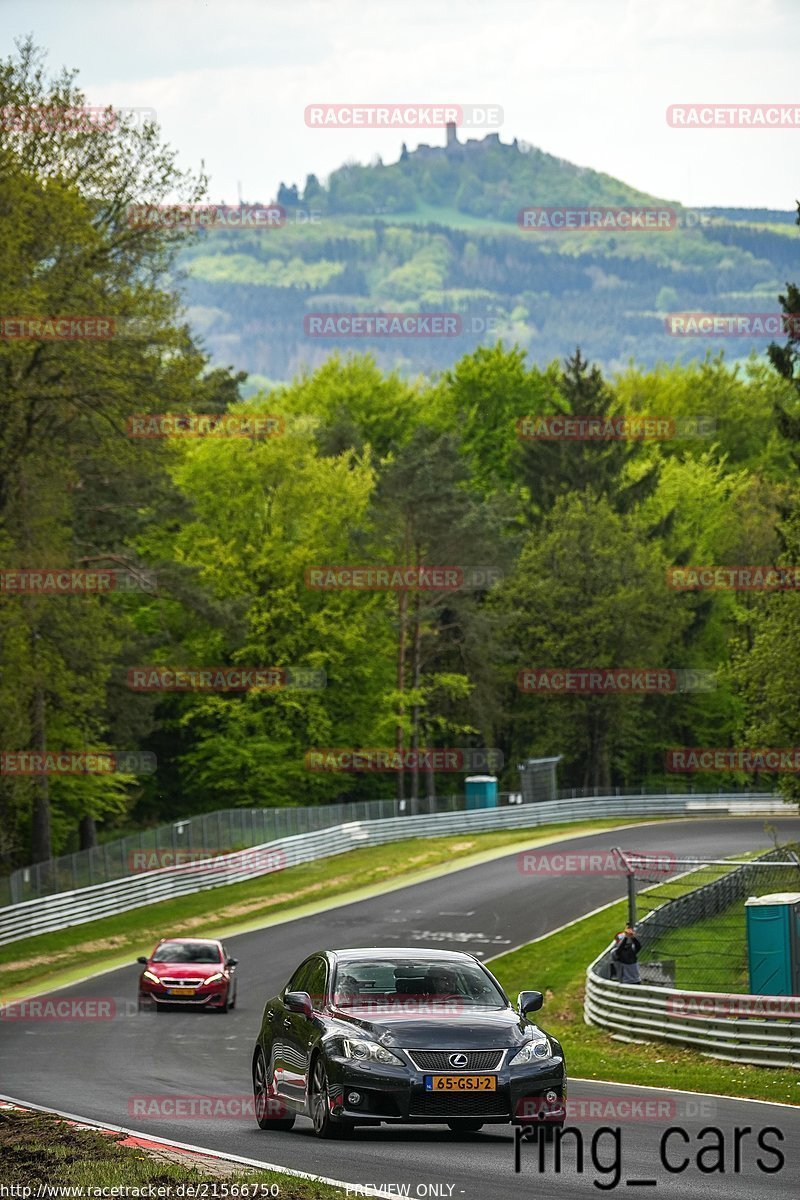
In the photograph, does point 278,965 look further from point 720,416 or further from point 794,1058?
point 720,416

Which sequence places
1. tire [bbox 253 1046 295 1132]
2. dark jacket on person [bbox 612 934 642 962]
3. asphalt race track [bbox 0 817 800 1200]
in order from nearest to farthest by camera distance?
asphalt race track [bbox 0 817 800 1200] → tire [bbox 253 1046 295 1132] → dark jacket on person [bbox 612 934 642 962]

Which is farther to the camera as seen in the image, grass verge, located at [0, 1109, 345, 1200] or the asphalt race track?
the asphalt race track

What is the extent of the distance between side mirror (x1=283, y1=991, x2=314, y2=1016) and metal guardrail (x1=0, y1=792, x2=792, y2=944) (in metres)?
29.4

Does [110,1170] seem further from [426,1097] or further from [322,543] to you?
[322,543]

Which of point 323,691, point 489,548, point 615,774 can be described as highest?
point 489,548

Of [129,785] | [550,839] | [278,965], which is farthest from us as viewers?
[129,785]

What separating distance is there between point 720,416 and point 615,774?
856 inches

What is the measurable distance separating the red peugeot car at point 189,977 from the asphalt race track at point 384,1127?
0.39m

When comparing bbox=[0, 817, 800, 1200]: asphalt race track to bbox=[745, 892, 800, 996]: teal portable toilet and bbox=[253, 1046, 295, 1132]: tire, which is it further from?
bbox=[745, 892, 800, 996]: teal portable toilet

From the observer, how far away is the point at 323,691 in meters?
69.4

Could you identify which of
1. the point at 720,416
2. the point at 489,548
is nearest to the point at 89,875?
the point at 489,548

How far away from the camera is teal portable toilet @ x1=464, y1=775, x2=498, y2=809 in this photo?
219 feet

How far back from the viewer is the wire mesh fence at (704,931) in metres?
26.8

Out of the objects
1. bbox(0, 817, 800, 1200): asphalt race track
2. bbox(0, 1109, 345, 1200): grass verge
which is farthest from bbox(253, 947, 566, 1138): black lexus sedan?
bbox(0, 1109, 345, 1200): grass verge
